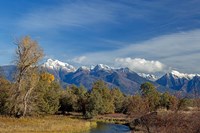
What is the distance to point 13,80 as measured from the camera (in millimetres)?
77875

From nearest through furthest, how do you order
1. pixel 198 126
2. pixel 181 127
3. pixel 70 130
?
pixel 198 126, pixel 181 127, pixel 70 130

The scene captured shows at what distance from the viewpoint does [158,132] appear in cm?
2250

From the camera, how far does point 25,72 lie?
76.6 m

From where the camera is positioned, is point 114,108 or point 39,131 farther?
point 114,108

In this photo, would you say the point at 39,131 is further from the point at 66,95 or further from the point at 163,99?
the point at 163,99

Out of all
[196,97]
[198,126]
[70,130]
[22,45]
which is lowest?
[70,130]

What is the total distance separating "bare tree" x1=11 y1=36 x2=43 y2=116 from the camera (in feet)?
246

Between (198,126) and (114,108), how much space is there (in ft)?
413

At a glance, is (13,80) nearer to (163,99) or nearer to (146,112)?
(146,112)

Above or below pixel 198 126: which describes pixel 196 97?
above

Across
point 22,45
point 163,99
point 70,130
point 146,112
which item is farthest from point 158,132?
point 163,99

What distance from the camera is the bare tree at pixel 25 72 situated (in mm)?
75125

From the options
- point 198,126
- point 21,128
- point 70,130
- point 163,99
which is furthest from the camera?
point 163,99

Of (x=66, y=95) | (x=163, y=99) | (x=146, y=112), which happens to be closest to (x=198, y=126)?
(x=146, y=112)
